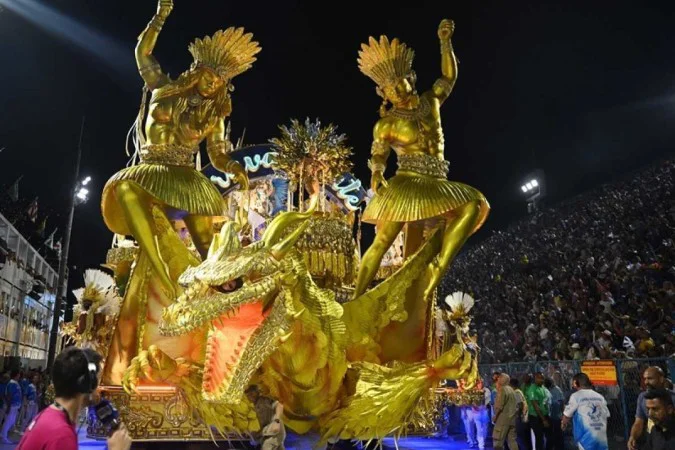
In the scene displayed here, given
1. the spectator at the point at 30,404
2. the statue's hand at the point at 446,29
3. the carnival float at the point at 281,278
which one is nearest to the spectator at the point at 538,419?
the carnival float at the point at 281,278

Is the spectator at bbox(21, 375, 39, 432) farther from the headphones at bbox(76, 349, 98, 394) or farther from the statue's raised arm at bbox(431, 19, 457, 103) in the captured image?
the headphones at bbox(76, 349, 98, 394)

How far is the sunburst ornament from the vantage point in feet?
14.1

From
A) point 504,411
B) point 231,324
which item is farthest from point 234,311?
point 504,411

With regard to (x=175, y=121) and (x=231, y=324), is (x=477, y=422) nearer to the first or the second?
(x=175, y=121)

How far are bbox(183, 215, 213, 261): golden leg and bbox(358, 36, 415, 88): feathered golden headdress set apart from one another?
1633mm

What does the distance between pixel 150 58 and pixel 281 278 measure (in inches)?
93.2

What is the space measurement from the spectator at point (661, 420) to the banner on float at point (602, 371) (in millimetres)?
5483

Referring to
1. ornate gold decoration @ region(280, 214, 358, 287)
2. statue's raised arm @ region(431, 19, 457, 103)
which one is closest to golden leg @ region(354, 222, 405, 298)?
ornate gold decoration @ region(280, 214, 358, 287)

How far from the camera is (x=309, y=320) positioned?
2842mm

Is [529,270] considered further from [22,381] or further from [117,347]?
[117,347]

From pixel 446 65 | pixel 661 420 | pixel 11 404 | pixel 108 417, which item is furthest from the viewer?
pixel 11 404

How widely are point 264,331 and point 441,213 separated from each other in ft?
5.66

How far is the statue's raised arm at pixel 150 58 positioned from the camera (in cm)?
413

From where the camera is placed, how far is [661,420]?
3348 millimetres
